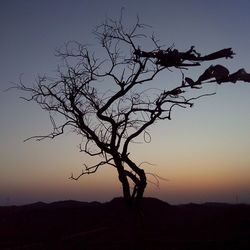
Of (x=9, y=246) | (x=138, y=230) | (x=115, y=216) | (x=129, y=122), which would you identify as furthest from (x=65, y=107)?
(x=115, y=216)

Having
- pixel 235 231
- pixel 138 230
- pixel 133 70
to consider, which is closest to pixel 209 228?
pixel 235 231

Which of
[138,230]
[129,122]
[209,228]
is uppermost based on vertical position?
[129,122]

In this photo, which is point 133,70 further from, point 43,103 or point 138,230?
point 138,230

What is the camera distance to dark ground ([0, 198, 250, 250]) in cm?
1424

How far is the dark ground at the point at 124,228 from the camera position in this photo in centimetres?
1424

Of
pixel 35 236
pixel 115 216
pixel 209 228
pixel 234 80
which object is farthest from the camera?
pixel 115 216

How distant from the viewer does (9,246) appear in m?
17.2

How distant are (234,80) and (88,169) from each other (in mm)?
4429

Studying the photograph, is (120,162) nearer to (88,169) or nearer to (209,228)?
(88,169)

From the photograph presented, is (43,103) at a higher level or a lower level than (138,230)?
higher

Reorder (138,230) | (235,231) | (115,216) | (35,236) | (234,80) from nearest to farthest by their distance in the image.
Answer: (234,80) → (138,230) → (235,231) → (35,236) → (115,216)

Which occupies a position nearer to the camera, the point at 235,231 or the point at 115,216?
Result: the point at 235,231

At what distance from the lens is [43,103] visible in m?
12.3

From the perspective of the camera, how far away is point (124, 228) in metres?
20.0
